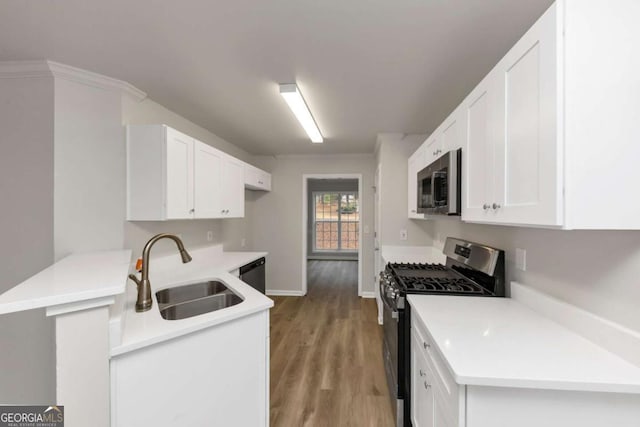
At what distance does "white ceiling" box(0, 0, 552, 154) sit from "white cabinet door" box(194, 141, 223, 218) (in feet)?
1.56

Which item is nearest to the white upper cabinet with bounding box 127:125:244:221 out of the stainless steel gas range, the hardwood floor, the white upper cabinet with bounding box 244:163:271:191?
the white upper cabinet with bounding box 244:163:271:191

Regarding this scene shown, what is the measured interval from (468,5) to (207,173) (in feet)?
7.68

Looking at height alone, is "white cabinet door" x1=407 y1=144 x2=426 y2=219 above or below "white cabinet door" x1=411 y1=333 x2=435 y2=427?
above

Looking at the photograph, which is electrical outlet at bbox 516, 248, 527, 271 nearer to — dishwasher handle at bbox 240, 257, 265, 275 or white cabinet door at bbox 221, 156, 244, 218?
dishwasher handle at bbox 240, 257, 265, 275

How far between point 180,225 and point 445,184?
2495 millimetres

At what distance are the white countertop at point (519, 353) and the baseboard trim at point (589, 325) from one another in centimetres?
2

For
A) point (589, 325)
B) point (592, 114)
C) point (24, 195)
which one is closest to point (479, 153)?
point (592, 114)

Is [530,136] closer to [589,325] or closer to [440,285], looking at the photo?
[589,325]

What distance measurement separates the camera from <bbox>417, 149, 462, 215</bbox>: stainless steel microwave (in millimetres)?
1665

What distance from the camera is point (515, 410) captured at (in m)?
0.94

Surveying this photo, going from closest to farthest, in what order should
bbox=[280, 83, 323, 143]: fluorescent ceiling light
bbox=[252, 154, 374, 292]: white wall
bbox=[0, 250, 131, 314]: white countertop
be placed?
bbox=[0, 250, 131, 314]: white countertop, bbox=[280, 83, 323, 143]: fluorescent ceiling light, bbox=[252, 154, 374, 292]: white wall

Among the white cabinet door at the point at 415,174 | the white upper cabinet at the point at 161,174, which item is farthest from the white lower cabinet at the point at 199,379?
the white cabinet door at the point at 415,174

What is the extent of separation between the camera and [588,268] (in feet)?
3.79

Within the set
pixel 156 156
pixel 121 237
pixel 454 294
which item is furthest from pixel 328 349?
pixel 156 156
